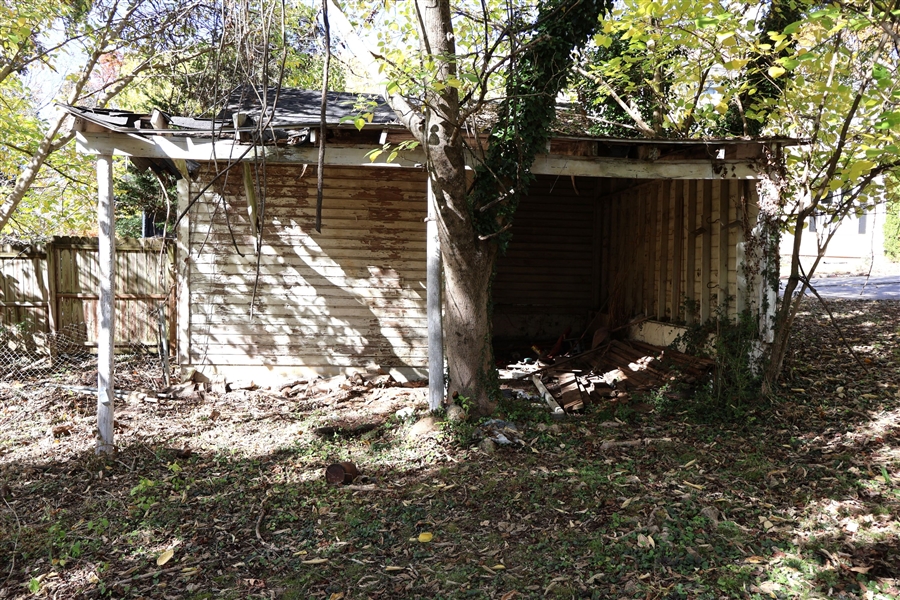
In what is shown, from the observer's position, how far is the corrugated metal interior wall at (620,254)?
25.3 ft

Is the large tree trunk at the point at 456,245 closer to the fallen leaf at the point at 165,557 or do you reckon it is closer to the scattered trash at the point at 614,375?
the scattered trash at the point at 614,375

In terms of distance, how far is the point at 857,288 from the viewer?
14820mm

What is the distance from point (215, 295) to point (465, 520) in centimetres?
543

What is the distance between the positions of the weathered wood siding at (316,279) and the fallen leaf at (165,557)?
14.6 ft

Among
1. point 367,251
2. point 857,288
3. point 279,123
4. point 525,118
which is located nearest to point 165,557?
point 279,123

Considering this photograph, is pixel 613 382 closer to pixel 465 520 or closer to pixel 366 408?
pixel 366 408

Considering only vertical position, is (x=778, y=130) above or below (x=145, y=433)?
above

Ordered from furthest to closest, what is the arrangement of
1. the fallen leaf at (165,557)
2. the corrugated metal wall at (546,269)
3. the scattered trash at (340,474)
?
the corrugated metal wall at (546,269), the scattered trash at (340,474), the fallen leaf at (165,557)

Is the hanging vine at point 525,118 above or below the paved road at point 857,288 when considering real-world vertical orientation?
above

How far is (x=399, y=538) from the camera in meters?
4.30

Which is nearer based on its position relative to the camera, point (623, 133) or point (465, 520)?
point (465, 520)

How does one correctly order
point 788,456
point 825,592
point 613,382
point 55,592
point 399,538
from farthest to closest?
point 613,382 → point 788,456 → point 399,538 → point 55,592 → point 825,592

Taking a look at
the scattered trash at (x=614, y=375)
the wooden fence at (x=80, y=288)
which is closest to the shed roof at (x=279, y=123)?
the scattered trash at (x=614, y=375)

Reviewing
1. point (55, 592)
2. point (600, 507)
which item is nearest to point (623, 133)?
point (600, 507)
